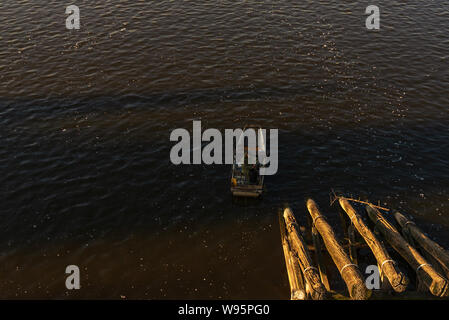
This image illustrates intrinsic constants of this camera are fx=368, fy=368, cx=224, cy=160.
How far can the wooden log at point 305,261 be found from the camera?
16562mm

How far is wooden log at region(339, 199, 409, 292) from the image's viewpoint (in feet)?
54.9

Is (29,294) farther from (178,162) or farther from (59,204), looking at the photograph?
(178,162)

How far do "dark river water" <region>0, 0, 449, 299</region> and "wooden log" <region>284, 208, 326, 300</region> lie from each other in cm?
184

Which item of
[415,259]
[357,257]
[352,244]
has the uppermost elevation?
[352,244]

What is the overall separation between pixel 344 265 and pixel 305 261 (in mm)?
1859

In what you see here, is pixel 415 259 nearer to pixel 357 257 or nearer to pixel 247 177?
pixel 357 257

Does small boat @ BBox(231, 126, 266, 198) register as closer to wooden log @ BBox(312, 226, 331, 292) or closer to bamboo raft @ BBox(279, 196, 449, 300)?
bamboo raft @ BBox(279, 196, 449, 300)

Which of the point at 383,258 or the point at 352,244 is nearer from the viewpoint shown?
the point at 383,258

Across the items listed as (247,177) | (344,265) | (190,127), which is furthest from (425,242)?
(190,127)

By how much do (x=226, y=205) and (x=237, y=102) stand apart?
1245cm

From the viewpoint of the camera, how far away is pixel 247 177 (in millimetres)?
25234

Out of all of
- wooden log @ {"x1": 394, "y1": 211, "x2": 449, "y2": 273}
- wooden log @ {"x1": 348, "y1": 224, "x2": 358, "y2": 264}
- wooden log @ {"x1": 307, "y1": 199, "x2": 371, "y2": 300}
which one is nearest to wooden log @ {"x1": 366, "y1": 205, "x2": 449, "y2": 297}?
wooden log @ {"x1": 394, "y1": 211, "x2": 449, "y2": 273}

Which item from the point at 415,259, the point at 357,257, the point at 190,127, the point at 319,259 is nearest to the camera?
the point at 415,259

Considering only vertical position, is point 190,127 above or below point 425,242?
above
